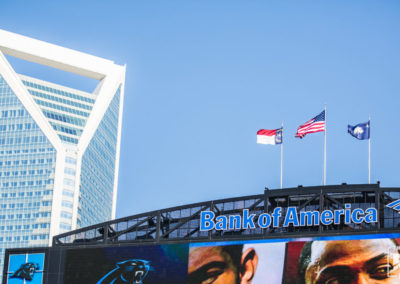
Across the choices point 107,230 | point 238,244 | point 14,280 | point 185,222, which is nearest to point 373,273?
point 238,244

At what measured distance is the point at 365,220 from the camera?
87250mm

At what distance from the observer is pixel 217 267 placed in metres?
91.5

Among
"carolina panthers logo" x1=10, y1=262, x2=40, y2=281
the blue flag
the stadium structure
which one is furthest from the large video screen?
the blue flag

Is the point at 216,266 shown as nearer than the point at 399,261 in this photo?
No

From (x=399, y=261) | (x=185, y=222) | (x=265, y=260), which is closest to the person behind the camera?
(x=399, y=261)

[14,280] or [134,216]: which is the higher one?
[134,216]

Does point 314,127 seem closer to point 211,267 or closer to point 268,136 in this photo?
point 268,136

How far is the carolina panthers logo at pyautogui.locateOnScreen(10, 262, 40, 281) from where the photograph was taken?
99375 mm

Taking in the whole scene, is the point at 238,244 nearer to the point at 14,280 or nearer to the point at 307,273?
the point at 307,273

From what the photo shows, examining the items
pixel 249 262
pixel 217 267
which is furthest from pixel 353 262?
pixel 217 267

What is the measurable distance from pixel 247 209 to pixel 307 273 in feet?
32.9

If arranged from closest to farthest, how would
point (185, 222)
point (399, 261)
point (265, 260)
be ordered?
point (399, 261) < point (265, 260) < point (185, 222)

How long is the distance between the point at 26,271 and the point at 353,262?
3601 centimetres

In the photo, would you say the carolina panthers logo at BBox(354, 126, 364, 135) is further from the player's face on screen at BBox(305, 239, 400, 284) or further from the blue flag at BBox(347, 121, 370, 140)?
the player's face on screen at BBox(305, 239, 400, 284)
